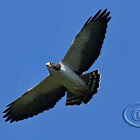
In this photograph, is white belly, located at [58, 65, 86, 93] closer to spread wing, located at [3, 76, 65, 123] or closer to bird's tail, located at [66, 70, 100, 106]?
bird's tail, located at [66, 70, 100, 106]

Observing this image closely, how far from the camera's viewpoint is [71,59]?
53.7 feet

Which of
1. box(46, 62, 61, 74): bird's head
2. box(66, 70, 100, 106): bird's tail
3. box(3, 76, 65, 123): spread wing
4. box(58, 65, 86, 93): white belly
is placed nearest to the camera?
box(46, 62, 61, 74): bird's head

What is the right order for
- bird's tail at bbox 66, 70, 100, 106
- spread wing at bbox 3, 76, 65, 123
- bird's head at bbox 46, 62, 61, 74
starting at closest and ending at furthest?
bird's head at bbox 46, 62, 61, 74 → bird's tail at bbox 66, 70, 100, 106 → spread wing at bbox 3, 76, 65, 123

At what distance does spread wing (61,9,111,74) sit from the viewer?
1608 cm

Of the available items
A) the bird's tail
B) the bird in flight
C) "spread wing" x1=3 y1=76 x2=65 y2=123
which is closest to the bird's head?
the bird in flight

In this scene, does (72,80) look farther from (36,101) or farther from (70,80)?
(36,101)

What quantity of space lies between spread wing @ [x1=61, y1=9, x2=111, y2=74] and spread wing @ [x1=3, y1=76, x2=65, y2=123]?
1.10 m

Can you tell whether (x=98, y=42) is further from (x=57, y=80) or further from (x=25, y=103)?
(x=25, y=103)

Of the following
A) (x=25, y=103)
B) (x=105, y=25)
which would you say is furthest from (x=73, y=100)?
(x=105, y=25)

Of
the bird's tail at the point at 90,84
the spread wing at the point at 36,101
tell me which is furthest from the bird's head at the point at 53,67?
the bird's tail at the point at 90,84

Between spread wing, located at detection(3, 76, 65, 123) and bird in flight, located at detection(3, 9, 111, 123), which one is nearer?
bird in flight, located at detection(3, 9, 111, 123)

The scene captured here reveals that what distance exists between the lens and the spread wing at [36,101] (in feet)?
55.1

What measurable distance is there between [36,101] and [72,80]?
1.80 m

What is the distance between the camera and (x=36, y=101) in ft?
56.4
